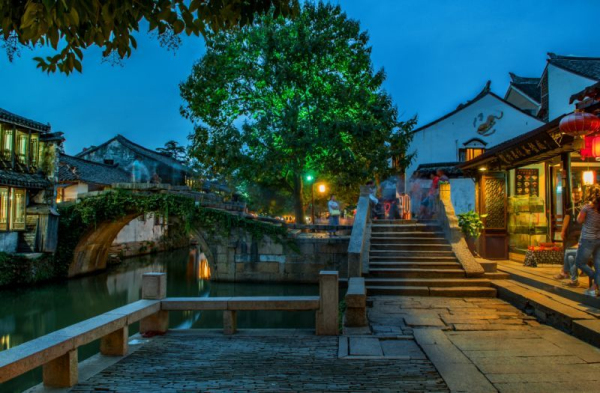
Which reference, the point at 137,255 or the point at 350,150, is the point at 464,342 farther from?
the point at 137,255

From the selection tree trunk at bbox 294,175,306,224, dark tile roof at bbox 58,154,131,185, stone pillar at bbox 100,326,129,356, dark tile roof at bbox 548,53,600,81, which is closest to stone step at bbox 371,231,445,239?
stone pillar at bbox 100,326,129,356

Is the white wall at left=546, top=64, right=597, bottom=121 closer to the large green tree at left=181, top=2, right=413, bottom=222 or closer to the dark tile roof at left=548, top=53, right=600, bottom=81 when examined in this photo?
the dark tile roof at left=548, top=53, right=600, bottom=81

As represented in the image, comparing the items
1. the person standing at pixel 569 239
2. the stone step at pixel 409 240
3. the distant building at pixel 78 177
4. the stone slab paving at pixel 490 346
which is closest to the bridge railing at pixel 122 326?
the stone slab paving at pixel 490 346

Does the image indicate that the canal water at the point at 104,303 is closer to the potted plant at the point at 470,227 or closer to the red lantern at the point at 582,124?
the potted plant at the point at 470,227

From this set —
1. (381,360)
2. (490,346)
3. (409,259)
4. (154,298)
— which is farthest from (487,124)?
(154,298)

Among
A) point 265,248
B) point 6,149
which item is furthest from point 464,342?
point 6,149

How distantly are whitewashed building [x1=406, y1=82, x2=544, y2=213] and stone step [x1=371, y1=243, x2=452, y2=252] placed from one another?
10.7 metres

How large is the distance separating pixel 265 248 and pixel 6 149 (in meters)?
10.9

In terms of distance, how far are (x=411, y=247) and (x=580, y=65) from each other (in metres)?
16.7

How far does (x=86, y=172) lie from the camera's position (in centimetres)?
2625

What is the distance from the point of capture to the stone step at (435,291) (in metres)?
8.77

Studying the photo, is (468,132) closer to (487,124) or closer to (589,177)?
(487,124)

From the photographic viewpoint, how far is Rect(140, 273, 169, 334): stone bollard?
7035 millimetres

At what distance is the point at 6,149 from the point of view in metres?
17.1
